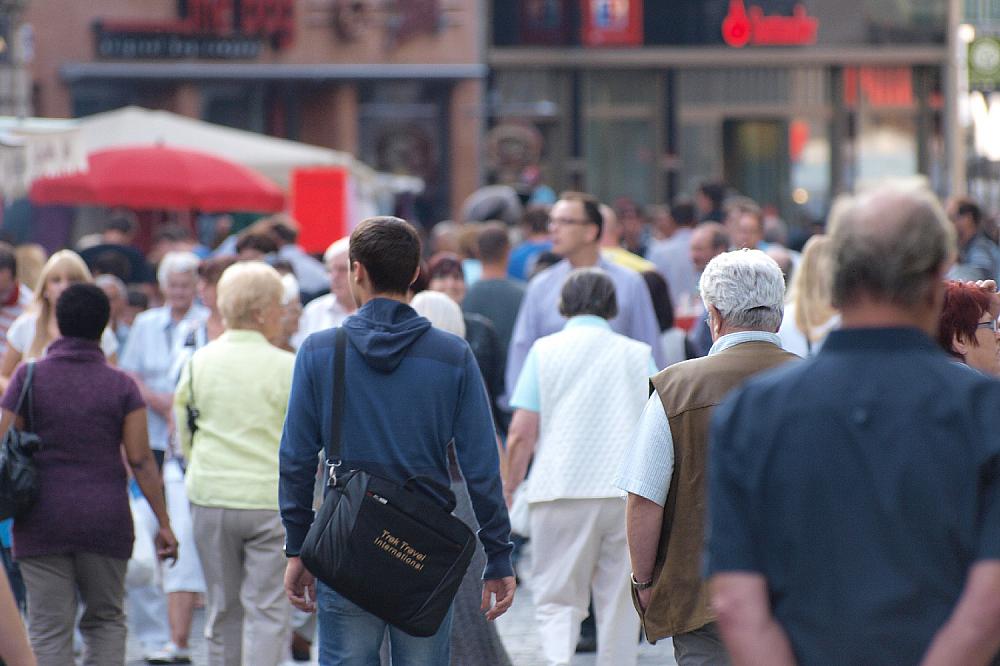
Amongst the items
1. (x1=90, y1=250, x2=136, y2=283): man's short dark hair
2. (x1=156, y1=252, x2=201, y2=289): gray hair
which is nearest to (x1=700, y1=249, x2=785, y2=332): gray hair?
(x1=156, y1=252, x2=201, y2=289): gray hair

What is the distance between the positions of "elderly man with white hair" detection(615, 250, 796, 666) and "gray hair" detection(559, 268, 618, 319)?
7.74ft

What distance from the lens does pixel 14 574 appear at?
7164mm

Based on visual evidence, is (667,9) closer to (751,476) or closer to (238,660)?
(238,660)

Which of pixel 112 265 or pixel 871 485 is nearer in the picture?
pixel 871 485

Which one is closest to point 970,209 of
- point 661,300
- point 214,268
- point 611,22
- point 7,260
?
point 661,300

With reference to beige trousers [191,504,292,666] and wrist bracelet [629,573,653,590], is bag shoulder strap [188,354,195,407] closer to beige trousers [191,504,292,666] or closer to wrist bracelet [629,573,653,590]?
beige trousers [191,504,292,666]

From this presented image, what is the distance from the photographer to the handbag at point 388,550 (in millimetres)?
4625

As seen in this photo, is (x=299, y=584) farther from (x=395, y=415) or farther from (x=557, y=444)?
(x=557, y=444)

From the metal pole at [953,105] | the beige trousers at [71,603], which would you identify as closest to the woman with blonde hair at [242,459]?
the beige trousers at [71,603]

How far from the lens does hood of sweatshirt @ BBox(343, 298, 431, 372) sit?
15.8ft

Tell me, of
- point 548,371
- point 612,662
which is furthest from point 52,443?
point 612,662

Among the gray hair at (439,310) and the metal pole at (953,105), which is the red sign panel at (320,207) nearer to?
the gray hair at (439,310)

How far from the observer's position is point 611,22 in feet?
99.2

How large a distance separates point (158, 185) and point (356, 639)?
420 inches
